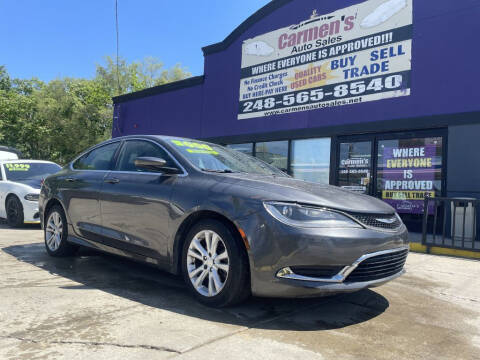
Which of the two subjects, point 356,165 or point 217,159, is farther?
point 356,165

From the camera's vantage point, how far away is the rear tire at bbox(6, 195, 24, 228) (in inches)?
302

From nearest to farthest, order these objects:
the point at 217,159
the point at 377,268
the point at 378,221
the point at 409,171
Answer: the point at 377,268, the point at 378,221, the point at 217,159, the point at 409,171

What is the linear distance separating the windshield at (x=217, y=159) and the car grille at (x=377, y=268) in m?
1.39

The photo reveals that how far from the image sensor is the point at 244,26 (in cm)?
1253

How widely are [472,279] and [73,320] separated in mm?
4389

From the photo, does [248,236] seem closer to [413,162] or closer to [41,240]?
[41,240]

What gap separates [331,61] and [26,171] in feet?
26.0

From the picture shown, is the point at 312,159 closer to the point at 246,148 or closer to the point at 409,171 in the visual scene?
the point at 246,148

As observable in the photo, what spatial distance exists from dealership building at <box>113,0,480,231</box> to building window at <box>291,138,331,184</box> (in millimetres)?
29

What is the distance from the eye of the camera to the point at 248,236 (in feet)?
9.16

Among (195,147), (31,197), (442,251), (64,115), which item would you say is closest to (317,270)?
(195,147)

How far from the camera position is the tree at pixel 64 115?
1118 inches

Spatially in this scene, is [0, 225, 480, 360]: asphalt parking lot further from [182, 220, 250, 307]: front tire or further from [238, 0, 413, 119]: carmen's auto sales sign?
[238, 0, 413, 119]: carmen's auto sales sign

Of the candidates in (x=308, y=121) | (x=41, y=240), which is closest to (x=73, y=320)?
(x=41, y=240)
